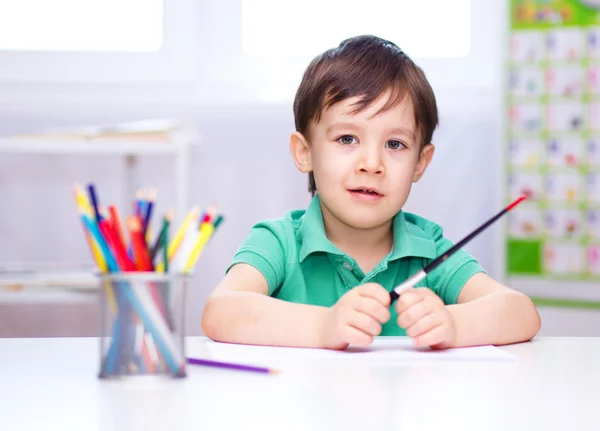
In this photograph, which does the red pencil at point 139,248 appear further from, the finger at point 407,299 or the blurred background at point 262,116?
the blurred background at point 262,116

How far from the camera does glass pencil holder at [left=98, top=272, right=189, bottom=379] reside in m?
0.60

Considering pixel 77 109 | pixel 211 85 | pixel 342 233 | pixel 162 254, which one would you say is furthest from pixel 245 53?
pixel 162 254

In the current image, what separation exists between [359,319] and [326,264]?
42 cm

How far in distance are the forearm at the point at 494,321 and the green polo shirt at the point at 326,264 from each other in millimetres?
176

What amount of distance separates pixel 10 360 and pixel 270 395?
0.28m

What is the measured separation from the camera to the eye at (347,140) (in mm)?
1170

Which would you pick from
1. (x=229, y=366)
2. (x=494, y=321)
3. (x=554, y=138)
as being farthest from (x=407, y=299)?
(x=554, y=138)

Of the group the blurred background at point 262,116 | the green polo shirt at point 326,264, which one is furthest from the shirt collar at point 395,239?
the blurred background at point 262,116

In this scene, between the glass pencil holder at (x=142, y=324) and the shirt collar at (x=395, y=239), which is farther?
the shirt collar at (x=395, y=239)

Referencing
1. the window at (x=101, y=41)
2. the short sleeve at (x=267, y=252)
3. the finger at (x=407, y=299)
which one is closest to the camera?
the finger at (x=407, y=299)

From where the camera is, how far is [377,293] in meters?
0.81

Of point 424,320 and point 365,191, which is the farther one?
point 365,191

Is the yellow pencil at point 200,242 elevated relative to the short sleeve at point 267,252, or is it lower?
elevated

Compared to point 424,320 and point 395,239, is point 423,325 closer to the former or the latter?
point 424,320
